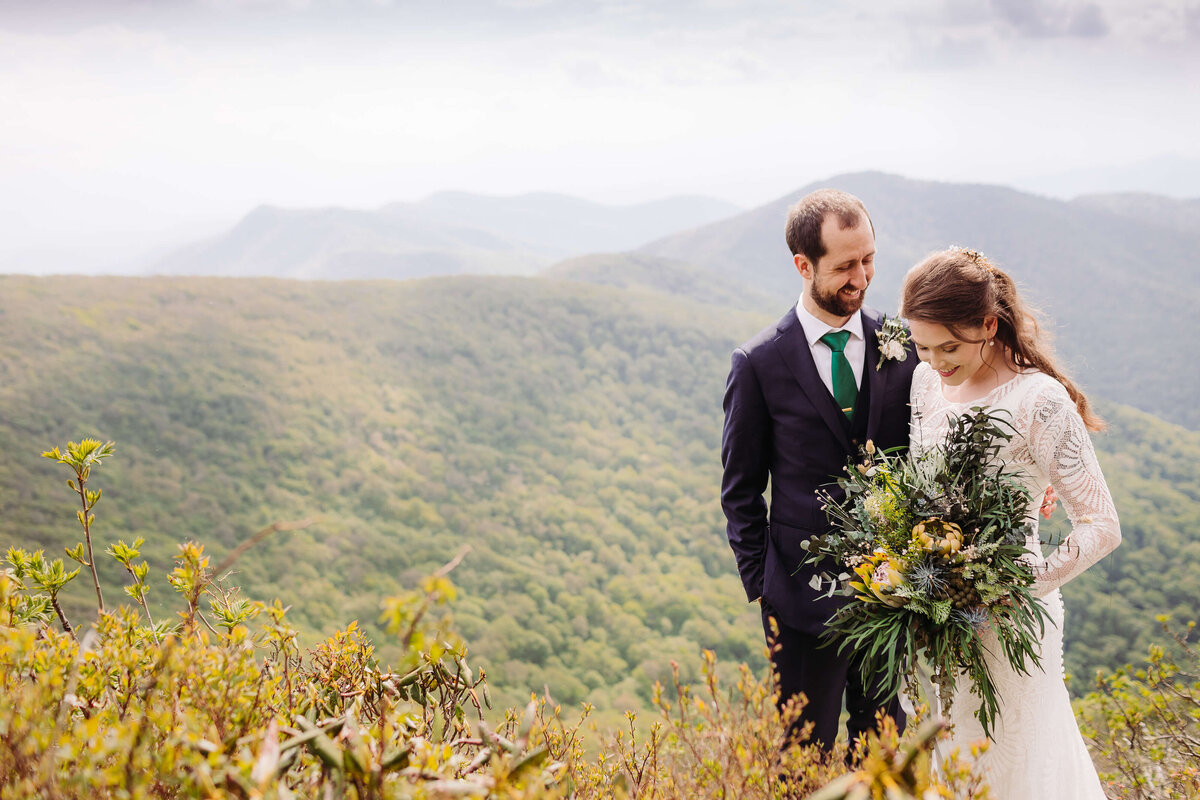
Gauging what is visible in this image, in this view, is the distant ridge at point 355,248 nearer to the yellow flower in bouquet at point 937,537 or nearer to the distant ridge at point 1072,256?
the distant ridge at point 1072,256

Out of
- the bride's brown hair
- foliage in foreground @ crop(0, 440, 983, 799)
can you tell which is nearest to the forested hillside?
foliage in foreground @ crop(0, 440, 983, 799)

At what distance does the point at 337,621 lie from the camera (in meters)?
22.3

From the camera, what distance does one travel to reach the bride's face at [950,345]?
2.39 metres

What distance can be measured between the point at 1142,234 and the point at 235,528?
100 metres

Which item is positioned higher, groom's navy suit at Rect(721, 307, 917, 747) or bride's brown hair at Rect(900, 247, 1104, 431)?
bride's brown hair at Rect(900, 247, 1104, 431)

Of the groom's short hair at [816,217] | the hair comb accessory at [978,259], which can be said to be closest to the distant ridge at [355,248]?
the groom's short hair at [816,217]

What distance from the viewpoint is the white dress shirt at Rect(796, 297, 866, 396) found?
2.83 meters

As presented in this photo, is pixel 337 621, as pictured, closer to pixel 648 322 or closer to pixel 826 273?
pixel 826 273

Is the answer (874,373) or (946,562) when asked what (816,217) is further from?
(946,562)

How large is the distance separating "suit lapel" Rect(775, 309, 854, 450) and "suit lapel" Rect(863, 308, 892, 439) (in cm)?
2

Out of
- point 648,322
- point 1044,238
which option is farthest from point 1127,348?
point 648,322

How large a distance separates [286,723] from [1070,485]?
234 centimetres

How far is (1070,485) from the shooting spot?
2234 millimetres

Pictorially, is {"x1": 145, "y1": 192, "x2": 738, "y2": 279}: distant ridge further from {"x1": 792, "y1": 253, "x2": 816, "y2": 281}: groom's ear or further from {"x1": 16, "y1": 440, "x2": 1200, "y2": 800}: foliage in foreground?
{"x1": 16, "y1": 440, "x2": 1200, "y2": 800}: foliage in foreground
